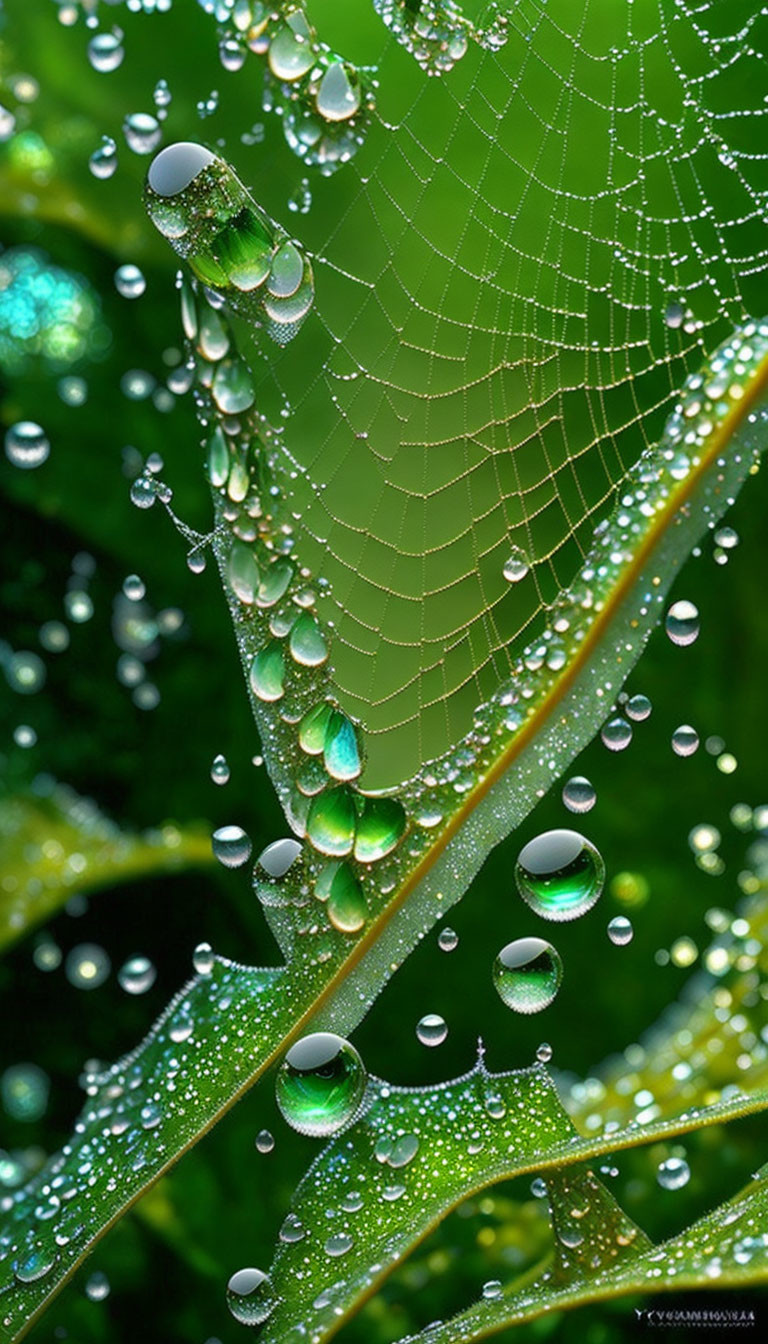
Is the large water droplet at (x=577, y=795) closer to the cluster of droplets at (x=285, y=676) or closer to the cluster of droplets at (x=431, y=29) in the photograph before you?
the cluster of droplets at (x=285, y=676)

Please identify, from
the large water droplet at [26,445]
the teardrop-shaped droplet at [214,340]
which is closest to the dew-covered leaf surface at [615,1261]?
the teardrop-shaped droplet at [214,340]

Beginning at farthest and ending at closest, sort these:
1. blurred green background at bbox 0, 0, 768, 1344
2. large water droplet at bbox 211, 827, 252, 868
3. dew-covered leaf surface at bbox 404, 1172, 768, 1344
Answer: blurred green background at bbox 0, 0, 768, 1344
large water droplet at bbox 211, 827, 252, 868
dew-covered leaf surface at bbox 404, 1172, 768, 1344

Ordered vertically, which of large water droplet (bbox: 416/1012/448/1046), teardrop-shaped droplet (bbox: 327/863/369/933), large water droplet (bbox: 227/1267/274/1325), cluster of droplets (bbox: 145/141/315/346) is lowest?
large water droplet (bbox: 227/1267/274/1325)

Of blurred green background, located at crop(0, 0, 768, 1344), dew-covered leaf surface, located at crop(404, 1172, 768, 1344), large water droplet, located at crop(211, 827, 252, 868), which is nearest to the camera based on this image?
dew-covered leaf surface, located at crop(404, 1172, 768, 1344)

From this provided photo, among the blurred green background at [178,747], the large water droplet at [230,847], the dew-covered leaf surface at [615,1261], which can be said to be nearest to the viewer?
the dew-covered leaf surface at [615,1261]

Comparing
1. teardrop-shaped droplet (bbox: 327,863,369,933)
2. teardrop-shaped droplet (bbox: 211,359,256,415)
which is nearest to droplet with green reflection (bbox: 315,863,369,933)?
teardrop-shaped droplet (bbox: 327,863,369,933)

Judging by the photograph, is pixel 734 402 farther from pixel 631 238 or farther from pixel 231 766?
pixel 231 766

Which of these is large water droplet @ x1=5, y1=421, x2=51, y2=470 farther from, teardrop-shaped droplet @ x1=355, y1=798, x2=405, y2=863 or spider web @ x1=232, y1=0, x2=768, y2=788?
teardrop-shaped droplet @ x1=355, y1=798, x2=405, y2=863
